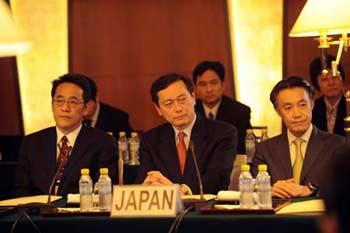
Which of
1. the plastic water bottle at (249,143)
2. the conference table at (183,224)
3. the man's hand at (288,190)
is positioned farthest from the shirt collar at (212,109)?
the conference table at (183,224)

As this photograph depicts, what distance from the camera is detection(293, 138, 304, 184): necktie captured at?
3736 mm

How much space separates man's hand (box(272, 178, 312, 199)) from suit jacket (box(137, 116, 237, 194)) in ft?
1.75

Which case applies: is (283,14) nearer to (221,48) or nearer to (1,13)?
(221,48)

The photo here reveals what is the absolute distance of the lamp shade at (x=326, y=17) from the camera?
344 cm

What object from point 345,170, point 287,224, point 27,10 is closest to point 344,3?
point 287,224

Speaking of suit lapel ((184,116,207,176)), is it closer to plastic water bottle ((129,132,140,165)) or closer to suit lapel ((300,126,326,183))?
suit lapel ((300,126,326,183))

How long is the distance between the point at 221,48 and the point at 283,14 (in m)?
0.67

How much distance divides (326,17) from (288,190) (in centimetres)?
75

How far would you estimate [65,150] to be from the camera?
4070 millimetres

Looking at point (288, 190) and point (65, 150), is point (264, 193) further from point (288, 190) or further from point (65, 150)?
point (65, 150)

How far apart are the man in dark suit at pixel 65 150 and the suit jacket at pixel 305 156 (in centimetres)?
78

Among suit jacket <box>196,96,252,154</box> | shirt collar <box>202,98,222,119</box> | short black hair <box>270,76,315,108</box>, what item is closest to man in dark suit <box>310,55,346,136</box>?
suit jacket <box>196,96,252,154</box>

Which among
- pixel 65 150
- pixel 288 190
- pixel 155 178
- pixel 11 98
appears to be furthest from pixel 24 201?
pixel 11 98

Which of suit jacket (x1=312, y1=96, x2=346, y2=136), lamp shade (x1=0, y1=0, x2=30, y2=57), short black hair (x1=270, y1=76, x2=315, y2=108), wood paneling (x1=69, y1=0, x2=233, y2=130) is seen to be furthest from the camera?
A: wood paneling (x1=69, y1=0, x2=233, y2=130)
